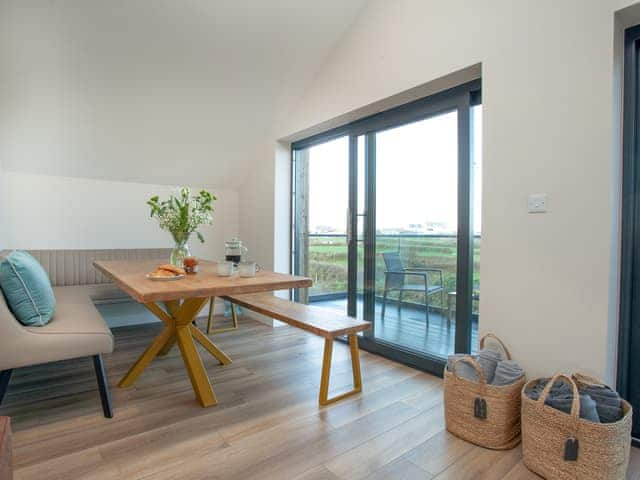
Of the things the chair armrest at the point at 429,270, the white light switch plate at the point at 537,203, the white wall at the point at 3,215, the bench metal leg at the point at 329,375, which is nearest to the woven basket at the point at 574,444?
the white light switch plate at the point at 537,203

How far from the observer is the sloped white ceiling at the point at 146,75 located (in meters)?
2.48

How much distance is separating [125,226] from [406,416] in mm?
3454

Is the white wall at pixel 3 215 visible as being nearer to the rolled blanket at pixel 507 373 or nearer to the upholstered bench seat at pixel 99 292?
the upholstered bench seat at pixel 99 292

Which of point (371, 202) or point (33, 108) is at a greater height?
point (33, 108)

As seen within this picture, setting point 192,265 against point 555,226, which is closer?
point 555,226

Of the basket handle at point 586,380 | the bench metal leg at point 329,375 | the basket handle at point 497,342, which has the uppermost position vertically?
the basket handle at point 497,342

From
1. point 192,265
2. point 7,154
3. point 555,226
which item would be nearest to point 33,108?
point 7,154

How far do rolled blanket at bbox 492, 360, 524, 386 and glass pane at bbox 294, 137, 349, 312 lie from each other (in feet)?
5.69

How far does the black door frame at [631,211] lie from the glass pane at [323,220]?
1.99 metres

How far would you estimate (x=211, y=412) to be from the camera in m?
2.01

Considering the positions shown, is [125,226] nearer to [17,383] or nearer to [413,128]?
[17,383]

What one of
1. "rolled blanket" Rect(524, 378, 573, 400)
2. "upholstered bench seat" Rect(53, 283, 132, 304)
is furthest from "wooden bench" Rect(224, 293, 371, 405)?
"upholstered bench seat" Rect(53, 283, 132, 304)

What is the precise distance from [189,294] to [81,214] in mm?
2815

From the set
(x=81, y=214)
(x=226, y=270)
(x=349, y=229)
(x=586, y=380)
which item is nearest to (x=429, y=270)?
(x=349, y=229)
